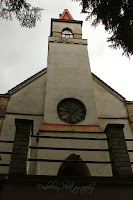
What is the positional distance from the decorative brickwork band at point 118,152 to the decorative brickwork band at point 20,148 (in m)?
2.32

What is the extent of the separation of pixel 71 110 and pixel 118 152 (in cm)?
570

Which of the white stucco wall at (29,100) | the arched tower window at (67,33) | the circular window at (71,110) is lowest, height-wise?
the circular window at (71,110)

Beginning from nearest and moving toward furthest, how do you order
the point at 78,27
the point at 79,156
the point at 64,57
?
the point at 79,156 < the point at 64,57 < the point at 78,27

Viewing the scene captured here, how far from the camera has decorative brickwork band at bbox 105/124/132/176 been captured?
442 centimetres

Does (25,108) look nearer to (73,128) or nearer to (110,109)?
(73,128)

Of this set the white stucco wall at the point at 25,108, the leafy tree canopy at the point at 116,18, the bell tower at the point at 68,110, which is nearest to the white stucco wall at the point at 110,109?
the bell tower at the point at 68,110

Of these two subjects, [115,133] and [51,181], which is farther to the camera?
[115,133]

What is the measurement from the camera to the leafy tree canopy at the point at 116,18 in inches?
228

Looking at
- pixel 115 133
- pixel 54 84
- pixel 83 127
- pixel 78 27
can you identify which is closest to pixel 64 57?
pixel 54 84

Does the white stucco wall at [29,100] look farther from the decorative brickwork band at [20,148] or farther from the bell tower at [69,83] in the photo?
the decorative brickwork band at [20,148]

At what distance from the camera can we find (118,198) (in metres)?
4.00

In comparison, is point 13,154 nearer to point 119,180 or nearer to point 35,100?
point 119,180

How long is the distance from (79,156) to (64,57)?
7.47m

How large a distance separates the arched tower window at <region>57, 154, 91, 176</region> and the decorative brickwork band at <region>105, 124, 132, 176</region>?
3410mm
